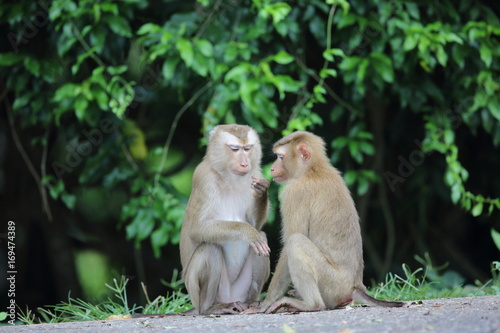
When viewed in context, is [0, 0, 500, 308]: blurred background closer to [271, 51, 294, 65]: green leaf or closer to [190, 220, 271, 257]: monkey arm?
[271, 51, 294, 65]: green leaf

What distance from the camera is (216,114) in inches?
273

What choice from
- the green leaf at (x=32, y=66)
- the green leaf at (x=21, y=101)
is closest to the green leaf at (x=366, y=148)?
the green leaf at (x=32, y=66)

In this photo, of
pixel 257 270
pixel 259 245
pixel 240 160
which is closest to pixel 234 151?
pixel 240 160

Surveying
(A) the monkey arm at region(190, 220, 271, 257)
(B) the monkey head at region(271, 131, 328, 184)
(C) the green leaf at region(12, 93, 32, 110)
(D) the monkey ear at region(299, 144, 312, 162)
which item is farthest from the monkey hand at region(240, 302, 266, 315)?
(C) the green leaf at region(12, 93, 32, 110)

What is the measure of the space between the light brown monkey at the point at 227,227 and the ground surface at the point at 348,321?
12.5 inches

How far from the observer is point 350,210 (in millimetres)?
5055

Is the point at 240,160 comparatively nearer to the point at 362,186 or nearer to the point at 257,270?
the point at 257,270

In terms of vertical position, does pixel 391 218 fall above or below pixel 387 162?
below

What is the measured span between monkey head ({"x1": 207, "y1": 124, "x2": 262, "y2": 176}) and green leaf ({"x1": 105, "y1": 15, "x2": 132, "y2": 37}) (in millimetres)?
2054

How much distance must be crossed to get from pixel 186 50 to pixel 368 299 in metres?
2.87

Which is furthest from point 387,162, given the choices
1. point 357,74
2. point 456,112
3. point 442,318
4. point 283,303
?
point 442,318

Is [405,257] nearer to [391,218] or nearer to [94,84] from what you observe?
[391,218]

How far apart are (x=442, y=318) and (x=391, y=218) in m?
4.75

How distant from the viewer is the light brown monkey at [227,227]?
204 inches
